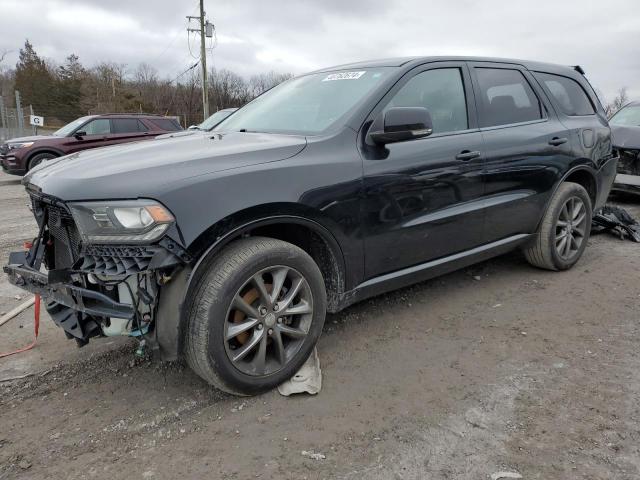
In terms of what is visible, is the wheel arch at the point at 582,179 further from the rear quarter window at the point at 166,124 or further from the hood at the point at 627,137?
the rear quarter window at the point at 166,124

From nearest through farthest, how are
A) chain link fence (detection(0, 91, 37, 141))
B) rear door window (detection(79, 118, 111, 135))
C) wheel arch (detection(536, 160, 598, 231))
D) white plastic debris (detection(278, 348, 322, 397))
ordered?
white plastic debris (detection(278, 348, 322, 397)) < wheel arch (detection(536, 160, 598, 231)) < rear door window (detection(79, 118, 111, 135)) < chain link fence (detection(0, 91, 37, 141))

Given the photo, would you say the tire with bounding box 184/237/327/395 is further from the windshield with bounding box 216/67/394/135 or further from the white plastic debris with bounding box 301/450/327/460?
the windshield with bounding box 216/67/394/135

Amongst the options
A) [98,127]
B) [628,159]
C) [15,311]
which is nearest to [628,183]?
[628,159]

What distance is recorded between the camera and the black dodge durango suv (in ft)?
7.37

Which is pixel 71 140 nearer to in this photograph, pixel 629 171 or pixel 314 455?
pixel 629 171

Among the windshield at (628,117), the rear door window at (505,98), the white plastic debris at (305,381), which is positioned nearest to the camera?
the white plastic debris at (305,381)

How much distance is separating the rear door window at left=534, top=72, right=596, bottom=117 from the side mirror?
6.81 ft

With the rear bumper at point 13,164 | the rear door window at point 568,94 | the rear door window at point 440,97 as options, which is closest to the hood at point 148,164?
the rear door window at point 440,97

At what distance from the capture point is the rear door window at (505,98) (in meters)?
3.75

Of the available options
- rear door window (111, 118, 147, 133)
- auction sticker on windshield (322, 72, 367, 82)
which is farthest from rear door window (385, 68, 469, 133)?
rear door window (111, 118, 147, 133)

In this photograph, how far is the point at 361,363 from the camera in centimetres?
297

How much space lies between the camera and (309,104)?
337cm

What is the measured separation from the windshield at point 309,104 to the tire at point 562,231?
205 centimetres

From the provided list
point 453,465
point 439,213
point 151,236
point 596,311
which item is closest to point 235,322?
point 151,236
